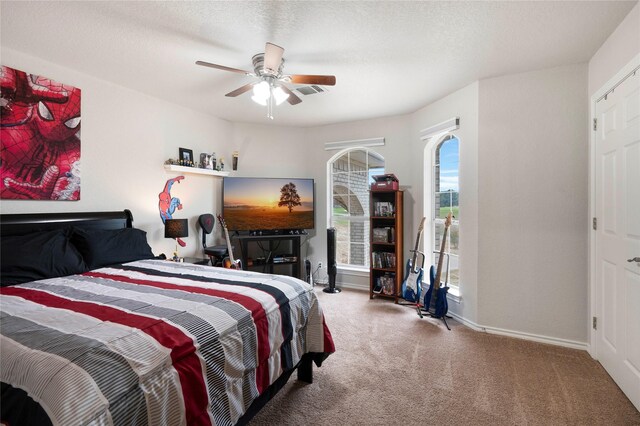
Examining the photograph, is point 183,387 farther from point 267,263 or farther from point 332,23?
point 267,263

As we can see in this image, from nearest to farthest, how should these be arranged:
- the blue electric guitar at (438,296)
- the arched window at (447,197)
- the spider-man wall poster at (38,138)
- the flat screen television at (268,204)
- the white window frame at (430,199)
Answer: the spider-man wall poster at (38,138) → the blue electric guitar at (438,296) → the arched window at (447,197) → the white window frame at (430,199) → the flat screen television at (268,204)

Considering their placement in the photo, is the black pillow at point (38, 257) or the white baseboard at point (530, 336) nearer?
the black pillow at point (38, 257)

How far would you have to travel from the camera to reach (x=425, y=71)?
Result: 9.14 ft

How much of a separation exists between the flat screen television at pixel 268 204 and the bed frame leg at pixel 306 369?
2513 millimetres

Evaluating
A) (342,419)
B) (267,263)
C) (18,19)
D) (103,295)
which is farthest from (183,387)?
(267,263)

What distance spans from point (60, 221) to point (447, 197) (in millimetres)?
3957

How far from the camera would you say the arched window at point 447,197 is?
139 inches

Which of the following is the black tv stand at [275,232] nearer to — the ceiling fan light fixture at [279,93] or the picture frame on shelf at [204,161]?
the picture frame on shelf at [204,161]

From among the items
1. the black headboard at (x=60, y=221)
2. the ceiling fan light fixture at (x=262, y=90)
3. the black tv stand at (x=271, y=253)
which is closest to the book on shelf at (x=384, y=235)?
the black tv stand at (x=271, y=253)

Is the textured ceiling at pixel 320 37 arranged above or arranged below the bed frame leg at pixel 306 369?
above

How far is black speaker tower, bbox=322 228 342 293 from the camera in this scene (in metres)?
4.32

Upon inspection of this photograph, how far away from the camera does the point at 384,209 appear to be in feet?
13.3

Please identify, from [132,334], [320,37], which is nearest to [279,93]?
[320,37]

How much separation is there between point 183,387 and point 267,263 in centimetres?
321
